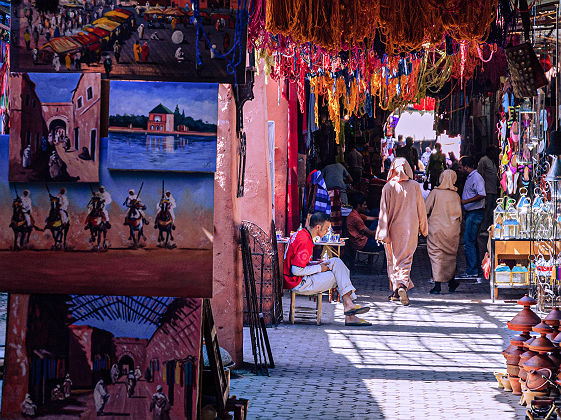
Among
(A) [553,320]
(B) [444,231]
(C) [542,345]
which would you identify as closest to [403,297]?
(B) [444,231]

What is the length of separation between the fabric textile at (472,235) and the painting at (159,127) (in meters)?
10.0

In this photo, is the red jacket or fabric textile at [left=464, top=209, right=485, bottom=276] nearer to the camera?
the red jacket

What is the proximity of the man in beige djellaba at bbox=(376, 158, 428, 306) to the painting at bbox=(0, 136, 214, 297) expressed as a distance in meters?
7.82

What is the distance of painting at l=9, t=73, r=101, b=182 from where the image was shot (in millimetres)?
4676

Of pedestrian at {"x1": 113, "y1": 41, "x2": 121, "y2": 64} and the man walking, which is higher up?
pedestrian at {"x1": 113, "y1": 41, "x2": 121, "y2": 64}

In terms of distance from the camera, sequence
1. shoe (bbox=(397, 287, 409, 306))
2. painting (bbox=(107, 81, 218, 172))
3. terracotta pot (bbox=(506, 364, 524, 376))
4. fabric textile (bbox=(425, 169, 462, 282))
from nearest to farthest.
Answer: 1. painting (bbox=(107, 81, 218, 172))
2. terracotta pot (bbox=(506, 364, 524, 376))
3. shoe (bbox=(397, 287, 409, 306))
4. fabric textile (bbox=(425, 169, 462, 282))

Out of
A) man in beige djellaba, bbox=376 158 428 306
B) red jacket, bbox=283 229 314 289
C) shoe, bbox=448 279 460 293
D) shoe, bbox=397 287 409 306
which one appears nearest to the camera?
red jacket, bbox=283 229 314 289

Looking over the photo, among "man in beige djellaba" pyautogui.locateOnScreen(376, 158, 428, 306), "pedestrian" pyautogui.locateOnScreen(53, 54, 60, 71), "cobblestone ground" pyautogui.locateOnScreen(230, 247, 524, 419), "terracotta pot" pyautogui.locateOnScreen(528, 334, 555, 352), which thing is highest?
"pedestrian" pyautogui.locateOnScreen(53, 54, 60, 71)

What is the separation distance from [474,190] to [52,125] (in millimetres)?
10518

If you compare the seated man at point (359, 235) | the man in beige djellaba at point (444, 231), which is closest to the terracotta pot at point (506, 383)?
the man in beige djellaba at point (444, 231)

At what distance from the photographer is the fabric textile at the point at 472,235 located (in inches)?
556

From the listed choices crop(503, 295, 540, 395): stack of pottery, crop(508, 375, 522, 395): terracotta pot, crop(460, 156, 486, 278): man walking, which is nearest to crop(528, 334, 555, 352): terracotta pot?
crop(503, 295, 540, 395): stack of pottery

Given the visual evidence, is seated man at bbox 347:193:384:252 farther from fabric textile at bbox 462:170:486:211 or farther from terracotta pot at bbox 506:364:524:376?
terracotta pot at bbox 506:364:524:376

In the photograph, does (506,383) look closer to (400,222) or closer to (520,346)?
(520,346)
